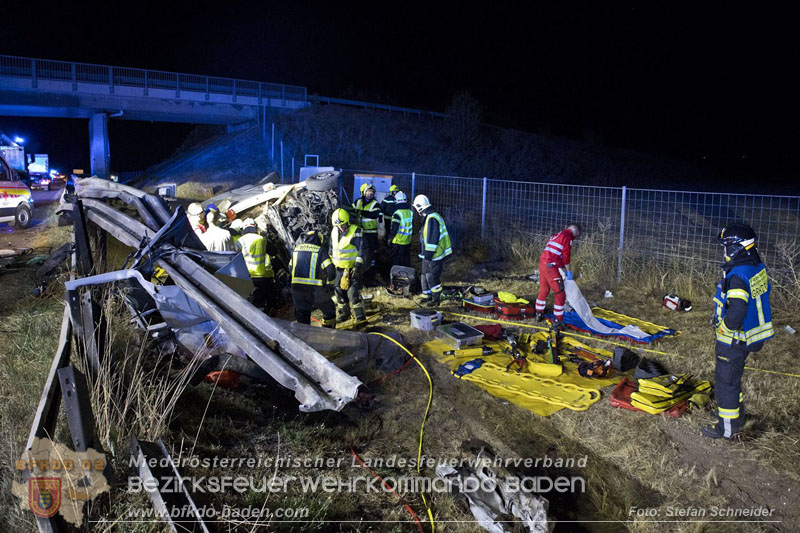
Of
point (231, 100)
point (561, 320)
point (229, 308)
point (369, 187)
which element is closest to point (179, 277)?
point (229, 308)

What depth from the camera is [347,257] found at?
7.89m

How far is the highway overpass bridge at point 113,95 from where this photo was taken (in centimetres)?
2327

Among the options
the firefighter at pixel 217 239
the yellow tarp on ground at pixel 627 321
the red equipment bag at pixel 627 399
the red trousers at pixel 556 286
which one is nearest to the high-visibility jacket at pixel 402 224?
the red trousers at pixel 556 286

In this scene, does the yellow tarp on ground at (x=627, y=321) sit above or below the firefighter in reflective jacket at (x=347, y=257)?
below

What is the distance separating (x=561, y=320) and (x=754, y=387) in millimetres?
2604

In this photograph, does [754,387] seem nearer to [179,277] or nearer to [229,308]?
[229,308]

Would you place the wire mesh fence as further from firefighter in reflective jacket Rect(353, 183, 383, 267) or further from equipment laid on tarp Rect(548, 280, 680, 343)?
firefighter in reflective jacket Rect(353, 183, 383, 267)

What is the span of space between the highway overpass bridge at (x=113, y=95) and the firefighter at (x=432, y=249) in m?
22.3

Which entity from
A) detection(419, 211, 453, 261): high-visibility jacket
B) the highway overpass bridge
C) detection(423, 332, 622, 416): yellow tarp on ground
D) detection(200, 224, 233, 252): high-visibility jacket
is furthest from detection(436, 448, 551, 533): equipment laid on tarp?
the highway overpass bridge

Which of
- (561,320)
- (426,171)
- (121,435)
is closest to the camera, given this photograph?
(121,435)

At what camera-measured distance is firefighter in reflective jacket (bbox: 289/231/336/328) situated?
7.03 metres

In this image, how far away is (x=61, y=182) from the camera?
2798 centimetres

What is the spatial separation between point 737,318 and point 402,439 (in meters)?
3.13

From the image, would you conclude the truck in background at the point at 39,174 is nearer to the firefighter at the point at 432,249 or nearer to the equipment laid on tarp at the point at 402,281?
the equipment laid on tarp at the point at 402,281
